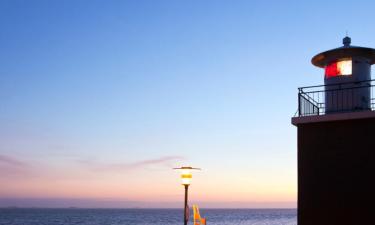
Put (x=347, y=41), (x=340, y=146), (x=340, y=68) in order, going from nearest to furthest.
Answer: (x=340, y=146), (x=340, y=68), (x=347, y=41)

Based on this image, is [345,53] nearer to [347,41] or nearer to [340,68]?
[340,68]

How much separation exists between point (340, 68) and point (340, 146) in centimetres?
243

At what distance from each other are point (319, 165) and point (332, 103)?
1829mm

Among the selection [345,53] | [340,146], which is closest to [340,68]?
[345,53]

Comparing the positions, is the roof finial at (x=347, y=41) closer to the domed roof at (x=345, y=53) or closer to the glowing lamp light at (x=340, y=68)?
the domed roof at (x=345, y=53)

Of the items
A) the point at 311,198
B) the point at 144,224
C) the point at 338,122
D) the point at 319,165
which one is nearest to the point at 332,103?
the point at 338,122

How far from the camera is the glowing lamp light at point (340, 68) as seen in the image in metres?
14.0

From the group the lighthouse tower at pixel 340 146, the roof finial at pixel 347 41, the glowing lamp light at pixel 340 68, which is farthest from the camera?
the roof finial at pixel 347 41

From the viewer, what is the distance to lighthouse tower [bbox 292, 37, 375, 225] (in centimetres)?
1259

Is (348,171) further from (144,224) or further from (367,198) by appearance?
(144,224)

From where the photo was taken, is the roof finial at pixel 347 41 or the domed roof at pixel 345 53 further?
the roof finial at pixel 347 41

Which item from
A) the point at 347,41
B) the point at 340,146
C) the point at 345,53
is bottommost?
the point at 340,146

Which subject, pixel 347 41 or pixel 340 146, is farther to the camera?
pixel 347 41

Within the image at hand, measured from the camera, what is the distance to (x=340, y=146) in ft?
42.7
